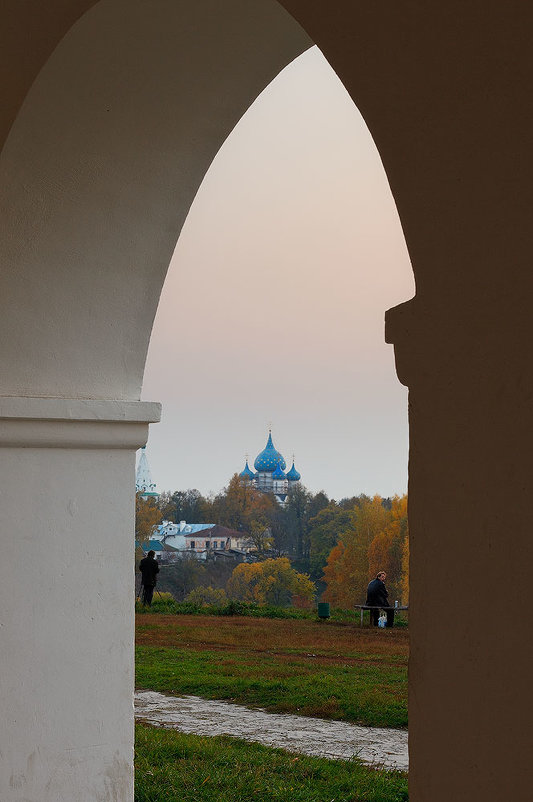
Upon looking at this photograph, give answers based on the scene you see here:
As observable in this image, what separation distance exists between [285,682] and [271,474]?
4972 cm

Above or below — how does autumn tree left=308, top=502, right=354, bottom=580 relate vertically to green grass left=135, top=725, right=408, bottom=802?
above

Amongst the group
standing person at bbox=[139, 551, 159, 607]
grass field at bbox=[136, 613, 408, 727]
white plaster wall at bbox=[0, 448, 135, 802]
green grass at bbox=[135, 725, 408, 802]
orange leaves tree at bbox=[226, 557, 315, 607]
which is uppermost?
white plaster wall at bbox=[0, 448, 135, 802]

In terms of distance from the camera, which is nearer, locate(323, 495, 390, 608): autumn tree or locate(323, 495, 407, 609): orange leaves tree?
locate(323, 495, 407, 609): orange leaves tree

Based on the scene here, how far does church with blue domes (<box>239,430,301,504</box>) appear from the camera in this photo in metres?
56.2

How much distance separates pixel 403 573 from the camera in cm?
4591

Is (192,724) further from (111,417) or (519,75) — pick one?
(519,75)

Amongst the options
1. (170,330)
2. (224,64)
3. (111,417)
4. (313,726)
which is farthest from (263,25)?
(170,330)

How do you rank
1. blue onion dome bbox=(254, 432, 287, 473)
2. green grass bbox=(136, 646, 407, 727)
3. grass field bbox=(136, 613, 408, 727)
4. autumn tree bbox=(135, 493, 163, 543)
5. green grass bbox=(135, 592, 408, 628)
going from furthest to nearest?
blue onion dome bbox=(254, 432, 287, 473), autumn tree bbox=(135, 493, 163, 543), green grass bbox=(135, 592, 408, 628), grass field bbox=(136, 613, 408, 727), green grass bbox=(136, 646, 407, 727)

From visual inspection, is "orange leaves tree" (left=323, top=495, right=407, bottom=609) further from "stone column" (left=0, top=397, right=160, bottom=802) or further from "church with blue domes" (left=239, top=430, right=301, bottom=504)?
"stone column" (left=0, top=397, right=160, bottom=802)

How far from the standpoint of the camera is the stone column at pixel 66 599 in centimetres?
357

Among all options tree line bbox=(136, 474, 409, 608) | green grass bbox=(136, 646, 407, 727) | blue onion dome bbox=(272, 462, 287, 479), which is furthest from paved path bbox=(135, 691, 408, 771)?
blue onion dome bbox=(272, 462, 287, 479)

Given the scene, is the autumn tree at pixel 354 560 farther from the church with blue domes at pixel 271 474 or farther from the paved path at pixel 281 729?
the paved path at pixel 281 729

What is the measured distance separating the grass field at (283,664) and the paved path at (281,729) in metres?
0.30

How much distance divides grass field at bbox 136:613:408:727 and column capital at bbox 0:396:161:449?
558 cm
